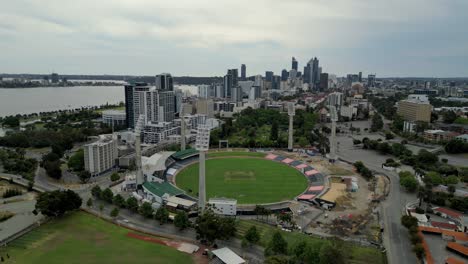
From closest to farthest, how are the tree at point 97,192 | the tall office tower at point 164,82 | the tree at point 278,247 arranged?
the tree at point 278,247
the tree at point 97,192
the tall office tower at point 164,82

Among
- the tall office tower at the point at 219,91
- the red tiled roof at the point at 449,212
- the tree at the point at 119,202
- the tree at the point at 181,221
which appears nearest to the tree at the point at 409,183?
the red tiled roof at the point at 449,212

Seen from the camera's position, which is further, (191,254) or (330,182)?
(330,182)

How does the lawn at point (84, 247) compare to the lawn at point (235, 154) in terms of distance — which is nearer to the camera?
the lawn at point (84, 247)

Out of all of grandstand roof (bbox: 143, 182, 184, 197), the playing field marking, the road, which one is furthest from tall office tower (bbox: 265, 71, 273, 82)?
grandstand roof (bbox: 143, 182, 184, 197)

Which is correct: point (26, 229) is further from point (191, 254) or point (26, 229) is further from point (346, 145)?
point (346, 145)

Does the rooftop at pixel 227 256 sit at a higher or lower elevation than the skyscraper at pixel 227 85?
lower

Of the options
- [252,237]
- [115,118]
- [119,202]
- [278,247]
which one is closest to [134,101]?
[115,118]

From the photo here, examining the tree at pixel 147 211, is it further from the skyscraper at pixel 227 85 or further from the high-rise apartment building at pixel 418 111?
the skyscraper at pixel 227 85

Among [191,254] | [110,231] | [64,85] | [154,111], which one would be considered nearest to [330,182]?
[191,254]
